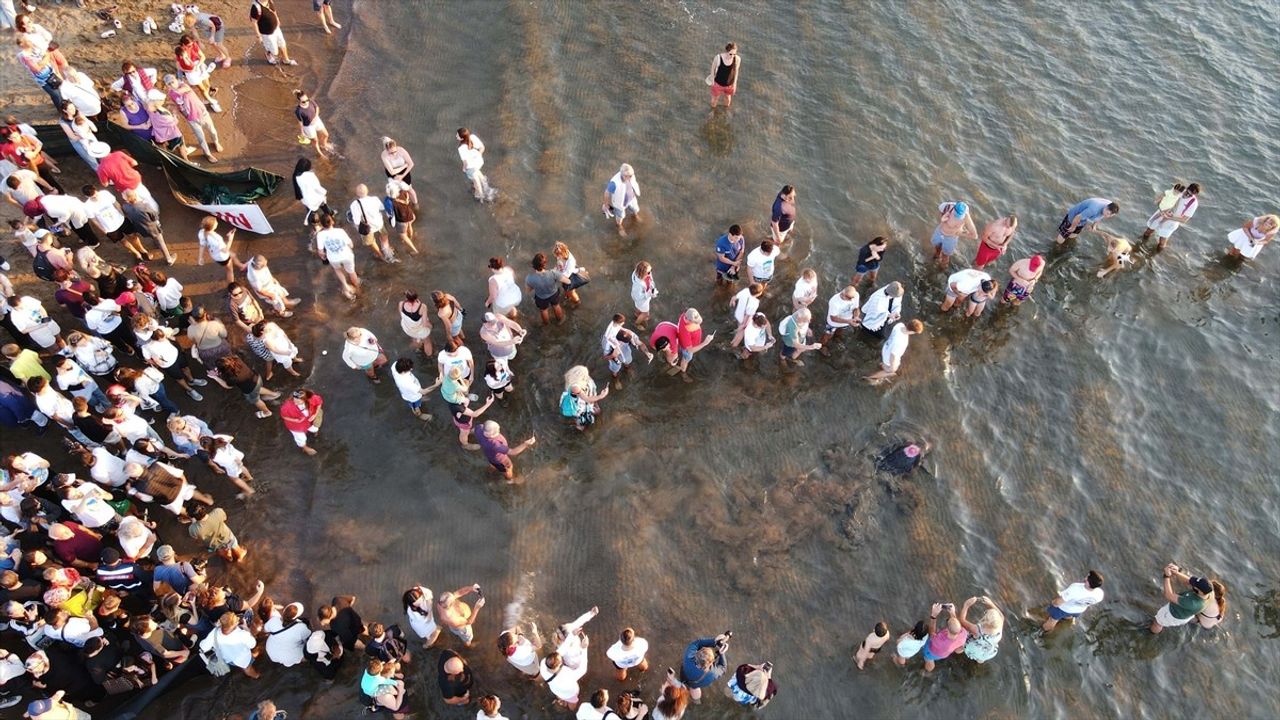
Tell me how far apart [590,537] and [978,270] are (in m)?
8.76

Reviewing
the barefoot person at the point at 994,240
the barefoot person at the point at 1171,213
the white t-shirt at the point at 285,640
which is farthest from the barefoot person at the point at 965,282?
the white t-shirt at the point at 285,640

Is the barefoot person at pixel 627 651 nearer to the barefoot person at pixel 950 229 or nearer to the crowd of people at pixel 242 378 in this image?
the crowd of people at pixel 242 378

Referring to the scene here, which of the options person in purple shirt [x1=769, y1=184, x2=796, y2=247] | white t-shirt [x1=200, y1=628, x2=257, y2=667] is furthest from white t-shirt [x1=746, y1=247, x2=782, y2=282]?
white t-shirt [x1=200, y1=628, x2=257, y2=667]

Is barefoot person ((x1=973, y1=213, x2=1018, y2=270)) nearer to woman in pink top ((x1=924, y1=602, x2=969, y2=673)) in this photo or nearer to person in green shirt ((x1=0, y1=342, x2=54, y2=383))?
woman in pink top ((x1=924, y1=602, x2=969, y2=673))

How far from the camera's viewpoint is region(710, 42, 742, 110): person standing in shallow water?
16141 millimetres

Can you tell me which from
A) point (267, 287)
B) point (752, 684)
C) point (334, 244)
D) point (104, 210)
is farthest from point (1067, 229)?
point (104, 210)

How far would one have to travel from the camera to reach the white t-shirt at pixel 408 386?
1134cm

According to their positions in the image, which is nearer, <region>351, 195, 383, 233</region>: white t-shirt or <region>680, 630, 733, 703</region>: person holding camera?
<region>680, 630, 733, 703</region>: person holding camera

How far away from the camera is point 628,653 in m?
9.34

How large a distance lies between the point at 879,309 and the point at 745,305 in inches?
96.2

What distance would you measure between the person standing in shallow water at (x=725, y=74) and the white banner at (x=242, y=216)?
9.90 meters

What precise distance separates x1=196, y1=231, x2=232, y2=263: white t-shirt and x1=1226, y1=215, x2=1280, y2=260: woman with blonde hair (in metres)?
19.6

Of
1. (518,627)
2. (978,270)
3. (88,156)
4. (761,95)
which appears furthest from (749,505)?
(88,156)

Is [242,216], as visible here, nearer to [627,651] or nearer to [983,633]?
[627,651]
